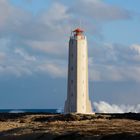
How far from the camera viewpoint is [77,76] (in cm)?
6372

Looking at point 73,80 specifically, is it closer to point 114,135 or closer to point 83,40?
point 83,40

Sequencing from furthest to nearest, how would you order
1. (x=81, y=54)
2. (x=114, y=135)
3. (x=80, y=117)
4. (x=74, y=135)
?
(x=81, y=54) → (x=80, y=117) → (x=74, y=135) → (x=114, y=135)

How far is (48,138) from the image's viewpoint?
101 ft

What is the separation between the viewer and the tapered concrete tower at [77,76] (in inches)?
2507

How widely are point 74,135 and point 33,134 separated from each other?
4.10 m

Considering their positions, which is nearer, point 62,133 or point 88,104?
point 62,133

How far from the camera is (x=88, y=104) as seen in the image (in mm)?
65750

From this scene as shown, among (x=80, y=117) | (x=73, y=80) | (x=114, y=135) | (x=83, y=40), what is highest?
(x=83, y=40)

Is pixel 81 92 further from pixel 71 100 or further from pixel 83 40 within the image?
pixel 83 40

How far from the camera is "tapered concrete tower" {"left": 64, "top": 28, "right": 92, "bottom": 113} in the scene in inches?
2507

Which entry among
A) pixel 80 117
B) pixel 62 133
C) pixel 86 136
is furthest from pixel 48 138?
pixel 80 117

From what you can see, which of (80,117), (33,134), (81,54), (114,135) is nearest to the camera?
(114,135)

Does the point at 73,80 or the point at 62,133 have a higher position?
the point at 73,80

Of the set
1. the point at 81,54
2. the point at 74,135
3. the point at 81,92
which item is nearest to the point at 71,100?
the point at 81,92
